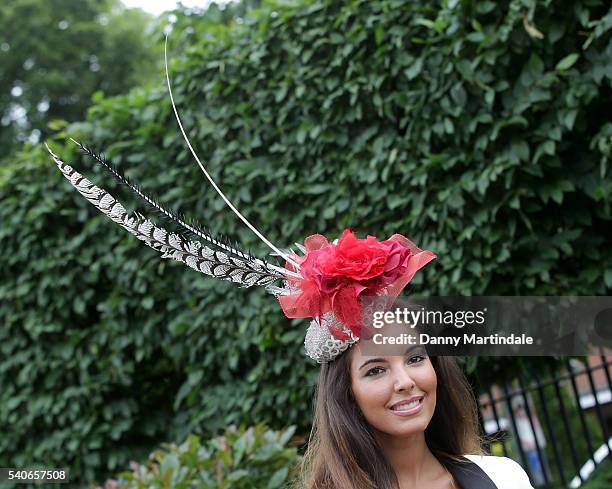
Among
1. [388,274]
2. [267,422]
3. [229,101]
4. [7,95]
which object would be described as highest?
[7,95]

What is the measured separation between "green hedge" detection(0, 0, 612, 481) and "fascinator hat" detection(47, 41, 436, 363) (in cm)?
145

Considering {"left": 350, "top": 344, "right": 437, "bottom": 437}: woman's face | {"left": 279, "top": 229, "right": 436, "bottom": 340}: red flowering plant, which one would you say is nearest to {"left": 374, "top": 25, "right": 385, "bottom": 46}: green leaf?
{"left": 279, "top": 229, "right": 436, "bottom": 340}: red flowering plant

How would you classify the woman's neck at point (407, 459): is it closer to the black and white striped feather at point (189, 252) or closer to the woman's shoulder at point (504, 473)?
the woman's shoulder at point (504, 473)

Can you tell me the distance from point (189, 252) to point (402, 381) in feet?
2.04

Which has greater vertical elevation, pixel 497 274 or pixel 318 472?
pixel 497 274

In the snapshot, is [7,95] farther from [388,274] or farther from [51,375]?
[388,274]

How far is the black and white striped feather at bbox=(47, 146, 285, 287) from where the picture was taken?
200 cm

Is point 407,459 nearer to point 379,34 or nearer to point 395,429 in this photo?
point 395,429

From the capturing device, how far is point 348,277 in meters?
1.87

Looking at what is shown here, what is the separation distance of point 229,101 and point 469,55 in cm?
146

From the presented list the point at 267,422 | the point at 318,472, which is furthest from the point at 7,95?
the point at 318,472

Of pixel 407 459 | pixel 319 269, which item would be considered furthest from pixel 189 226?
pixel 407 459

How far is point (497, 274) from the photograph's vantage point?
11.7 feet

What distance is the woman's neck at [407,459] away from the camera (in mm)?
2014
